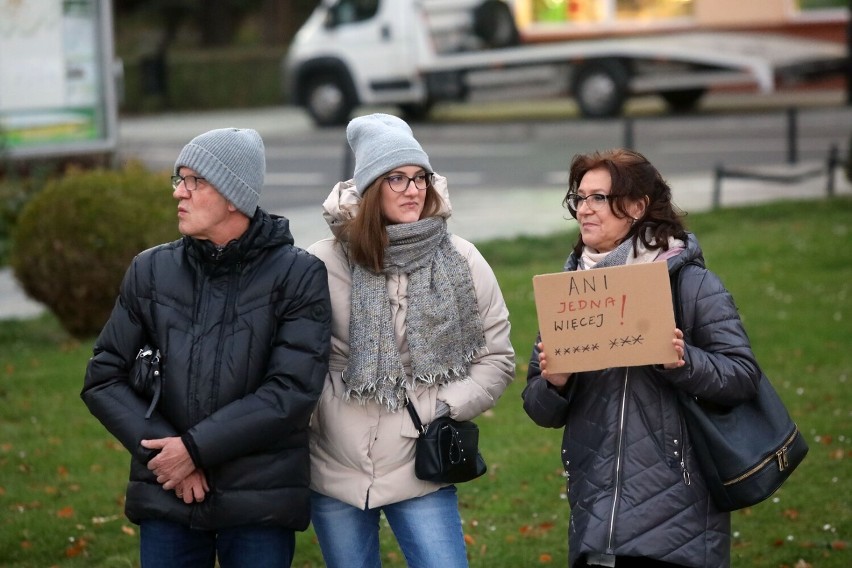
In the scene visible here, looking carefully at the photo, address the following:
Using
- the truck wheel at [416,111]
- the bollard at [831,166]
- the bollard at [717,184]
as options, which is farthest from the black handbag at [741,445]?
the truck wheel at [416,111]

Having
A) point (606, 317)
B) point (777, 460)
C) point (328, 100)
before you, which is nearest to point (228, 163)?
point (606, 317)

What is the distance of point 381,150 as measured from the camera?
3725 millimetres

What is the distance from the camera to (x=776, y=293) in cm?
952

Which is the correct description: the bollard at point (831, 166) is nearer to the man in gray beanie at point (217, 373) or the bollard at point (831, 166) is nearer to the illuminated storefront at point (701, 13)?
the man in gray beanie at point (217, 373)

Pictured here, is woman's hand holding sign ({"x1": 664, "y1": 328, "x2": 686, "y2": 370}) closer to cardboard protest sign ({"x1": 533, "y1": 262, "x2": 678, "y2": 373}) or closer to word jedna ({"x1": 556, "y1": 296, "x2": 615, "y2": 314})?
cardboard protest sign ({"x1": 533, "y1": 262, "x2": 678, "y2": 373})

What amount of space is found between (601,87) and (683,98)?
205 centimetres

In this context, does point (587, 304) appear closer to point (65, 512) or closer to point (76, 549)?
point (76, 549)

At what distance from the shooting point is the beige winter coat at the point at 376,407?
371cm

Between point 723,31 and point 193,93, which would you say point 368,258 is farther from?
point 193,93

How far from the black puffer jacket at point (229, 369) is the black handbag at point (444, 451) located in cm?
32

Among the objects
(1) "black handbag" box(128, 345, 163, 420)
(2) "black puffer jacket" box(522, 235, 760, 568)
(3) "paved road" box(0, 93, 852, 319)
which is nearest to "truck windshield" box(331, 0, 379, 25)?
(3) "paved road" box(0, 93, 852, 319)

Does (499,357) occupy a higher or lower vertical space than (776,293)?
higher

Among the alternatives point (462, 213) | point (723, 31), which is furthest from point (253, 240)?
point (723, 31)

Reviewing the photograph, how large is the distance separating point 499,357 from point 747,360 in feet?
2.43
